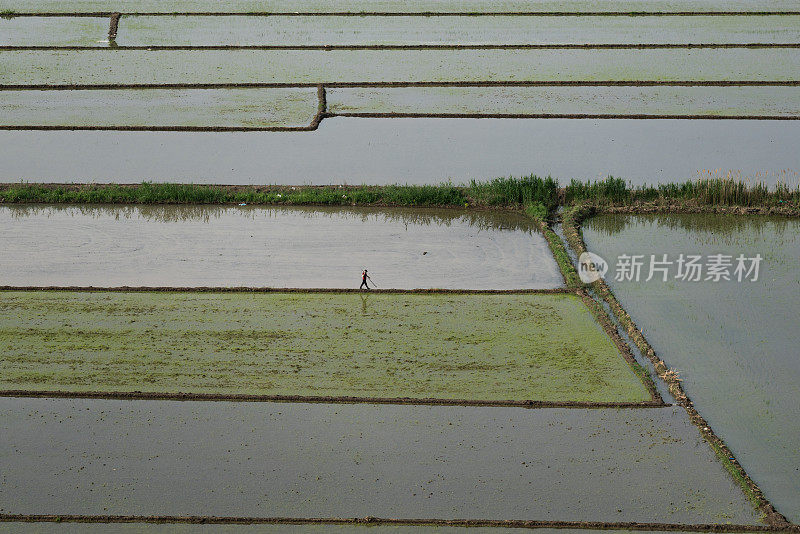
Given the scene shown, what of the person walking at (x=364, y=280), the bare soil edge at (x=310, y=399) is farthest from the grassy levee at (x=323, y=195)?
the bare soil edge at (x=310, y=399)

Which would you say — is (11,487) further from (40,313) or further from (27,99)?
(27,99)

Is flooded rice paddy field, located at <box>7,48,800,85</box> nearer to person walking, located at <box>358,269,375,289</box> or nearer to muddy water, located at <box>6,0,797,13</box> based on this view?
muddy water, located at <box>6,0,797,13</box>

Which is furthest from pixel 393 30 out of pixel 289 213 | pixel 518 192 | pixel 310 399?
pixel 310 399

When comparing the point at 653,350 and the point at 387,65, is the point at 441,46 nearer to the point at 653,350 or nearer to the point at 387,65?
the point at 387,65

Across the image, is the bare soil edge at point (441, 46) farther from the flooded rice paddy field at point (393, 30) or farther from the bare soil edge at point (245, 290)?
the bare soil edge at point (245, 290)

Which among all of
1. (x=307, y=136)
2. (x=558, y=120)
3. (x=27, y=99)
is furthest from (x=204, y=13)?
(x=558, y=120)

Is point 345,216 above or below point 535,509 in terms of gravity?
above
